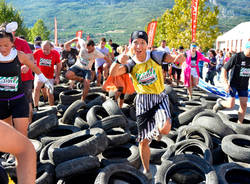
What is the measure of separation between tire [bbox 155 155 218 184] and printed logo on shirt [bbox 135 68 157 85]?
1303mm

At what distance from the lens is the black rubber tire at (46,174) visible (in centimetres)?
348

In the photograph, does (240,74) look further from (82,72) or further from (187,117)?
(82,72)

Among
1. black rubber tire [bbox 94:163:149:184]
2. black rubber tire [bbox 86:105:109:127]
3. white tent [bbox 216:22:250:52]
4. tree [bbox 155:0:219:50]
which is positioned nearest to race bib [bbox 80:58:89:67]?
black rubber tire [bbox 86:105:109:127]

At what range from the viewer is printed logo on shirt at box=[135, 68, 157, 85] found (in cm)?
358

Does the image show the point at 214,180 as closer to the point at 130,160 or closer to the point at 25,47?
the point at 130,160

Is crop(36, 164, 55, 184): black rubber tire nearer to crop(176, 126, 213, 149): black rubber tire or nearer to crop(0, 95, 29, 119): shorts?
crop(0, 95, 29, 119): shorts

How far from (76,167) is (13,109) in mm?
1433

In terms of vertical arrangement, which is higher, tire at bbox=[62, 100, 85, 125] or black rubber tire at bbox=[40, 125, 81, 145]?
tire at bbox=[62, 100, 85, 125]

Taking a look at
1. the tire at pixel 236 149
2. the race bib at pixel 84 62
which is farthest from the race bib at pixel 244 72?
the race bib at pixel 84 62

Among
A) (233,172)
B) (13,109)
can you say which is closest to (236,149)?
(233,172)

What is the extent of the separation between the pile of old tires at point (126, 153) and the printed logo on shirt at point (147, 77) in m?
1.31

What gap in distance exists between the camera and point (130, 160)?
423 centimetres

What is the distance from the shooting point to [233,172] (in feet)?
12.6

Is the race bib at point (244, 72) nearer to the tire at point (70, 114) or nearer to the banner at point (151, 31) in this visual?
the tire at point (70, 114)
